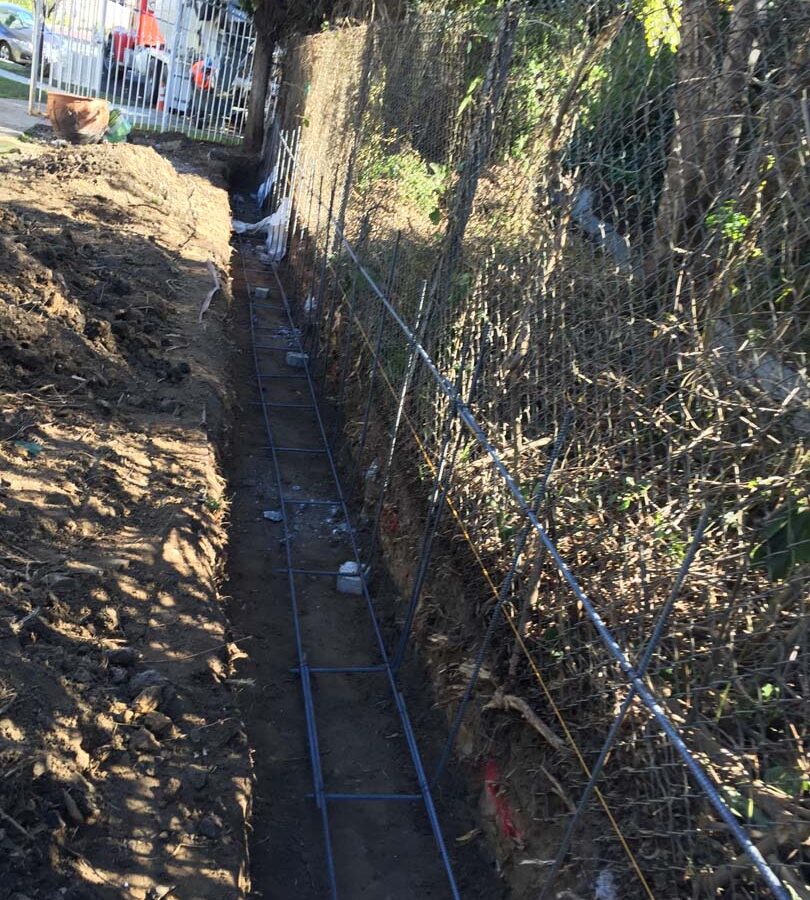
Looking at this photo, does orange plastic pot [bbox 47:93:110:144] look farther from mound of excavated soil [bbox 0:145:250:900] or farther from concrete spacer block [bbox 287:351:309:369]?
concrete spacer block [bbox 287:351:309:369]

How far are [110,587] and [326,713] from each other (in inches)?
54.5

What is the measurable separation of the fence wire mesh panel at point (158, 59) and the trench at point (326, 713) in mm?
15461

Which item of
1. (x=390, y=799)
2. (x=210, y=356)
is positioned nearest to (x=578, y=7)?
(x=390, y=799)

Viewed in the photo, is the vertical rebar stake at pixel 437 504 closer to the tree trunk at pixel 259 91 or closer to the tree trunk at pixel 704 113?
the tree trunk at pixel 704 113

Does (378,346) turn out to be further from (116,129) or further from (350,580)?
(116,129)

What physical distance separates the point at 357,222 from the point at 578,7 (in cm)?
464

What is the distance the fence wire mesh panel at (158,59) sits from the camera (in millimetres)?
19734

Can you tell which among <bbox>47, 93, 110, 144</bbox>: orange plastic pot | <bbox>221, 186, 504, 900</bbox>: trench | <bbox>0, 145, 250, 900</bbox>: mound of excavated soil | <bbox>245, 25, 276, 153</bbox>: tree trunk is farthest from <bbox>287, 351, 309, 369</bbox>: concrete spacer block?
<bbox>245, 25, 276, 153</bbox>: tree trunk

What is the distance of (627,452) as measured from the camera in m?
3.82

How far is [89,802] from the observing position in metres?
3.44

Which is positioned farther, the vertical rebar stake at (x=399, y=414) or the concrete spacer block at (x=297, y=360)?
the concrete spacer block at (x=297, y=360)

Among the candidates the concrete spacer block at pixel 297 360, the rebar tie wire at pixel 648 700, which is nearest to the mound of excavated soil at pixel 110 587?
the concrete spacer block at pixel 297 360

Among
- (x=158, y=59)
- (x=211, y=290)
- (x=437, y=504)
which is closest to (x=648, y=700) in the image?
(x=437, y=504)

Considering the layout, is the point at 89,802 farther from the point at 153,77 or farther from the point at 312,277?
the point at 153,77
